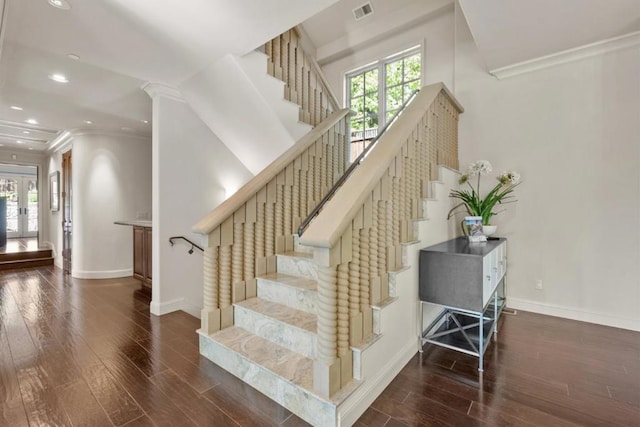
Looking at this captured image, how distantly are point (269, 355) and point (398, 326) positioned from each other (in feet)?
3.28

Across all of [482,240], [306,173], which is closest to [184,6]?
[306,173]

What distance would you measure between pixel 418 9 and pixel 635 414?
4913mm

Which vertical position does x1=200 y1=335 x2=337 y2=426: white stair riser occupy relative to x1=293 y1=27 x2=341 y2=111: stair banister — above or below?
below

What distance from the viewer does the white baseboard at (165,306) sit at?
3.66 m

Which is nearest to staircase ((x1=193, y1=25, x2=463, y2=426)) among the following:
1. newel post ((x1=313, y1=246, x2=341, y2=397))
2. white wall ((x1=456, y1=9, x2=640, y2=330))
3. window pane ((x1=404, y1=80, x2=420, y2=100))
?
newel post ((x1=313, y1=246, x2=341, y2=397))

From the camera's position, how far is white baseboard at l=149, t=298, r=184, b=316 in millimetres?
3658

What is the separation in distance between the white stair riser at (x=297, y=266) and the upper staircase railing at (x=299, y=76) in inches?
71.2

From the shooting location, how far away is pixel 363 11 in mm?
4688

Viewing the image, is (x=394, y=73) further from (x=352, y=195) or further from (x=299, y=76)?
(x=352, y=195)

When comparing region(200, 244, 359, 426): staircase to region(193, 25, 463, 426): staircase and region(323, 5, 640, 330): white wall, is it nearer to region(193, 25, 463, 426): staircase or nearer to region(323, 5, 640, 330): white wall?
region(193, 25, 463, 426): staircase

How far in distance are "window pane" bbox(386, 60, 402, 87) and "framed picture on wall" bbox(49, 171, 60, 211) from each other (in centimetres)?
775

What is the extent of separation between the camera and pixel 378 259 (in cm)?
216

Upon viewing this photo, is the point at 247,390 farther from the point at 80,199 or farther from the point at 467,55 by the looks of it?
the point at 80,199

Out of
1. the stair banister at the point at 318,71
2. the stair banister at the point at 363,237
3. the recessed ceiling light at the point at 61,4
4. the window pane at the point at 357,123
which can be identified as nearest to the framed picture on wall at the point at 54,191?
the recessed ceiling light at the point at 61,4
